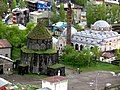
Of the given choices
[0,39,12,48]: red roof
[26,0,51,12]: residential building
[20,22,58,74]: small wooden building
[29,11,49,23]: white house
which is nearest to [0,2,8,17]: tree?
[29,11,49,23]: white house

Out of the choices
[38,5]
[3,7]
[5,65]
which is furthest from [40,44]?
[38,5]

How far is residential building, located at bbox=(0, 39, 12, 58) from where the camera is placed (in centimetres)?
6362

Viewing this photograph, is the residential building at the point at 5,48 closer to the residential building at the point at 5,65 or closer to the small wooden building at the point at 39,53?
the small wooden building at the point at 39,53

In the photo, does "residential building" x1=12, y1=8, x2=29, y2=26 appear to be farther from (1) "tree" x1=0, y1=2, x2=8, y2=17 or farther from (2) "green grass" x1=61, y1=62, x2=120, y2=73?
(2) "green grass" x1=61, y1=62, x2=120, y2=73

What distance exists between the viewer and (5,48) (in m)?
63.9

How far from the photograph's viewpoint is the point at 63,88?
51.0 meters

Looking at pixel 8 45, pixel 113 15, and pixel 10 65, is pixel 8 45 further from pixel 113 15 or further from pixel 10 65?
pixel 113 15

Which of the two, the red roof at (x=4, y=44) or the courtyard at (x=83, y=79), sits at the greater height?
the red roof at (x=4, y=44)

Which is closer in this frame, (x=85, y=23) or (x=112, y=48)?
(x=112, y=48)

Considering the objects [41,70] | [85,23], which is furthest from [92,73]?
[85,23]

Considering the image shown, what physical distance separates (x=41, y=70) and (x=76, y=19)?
38.0 meters

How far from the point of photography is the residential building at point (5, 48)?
63.6 metres

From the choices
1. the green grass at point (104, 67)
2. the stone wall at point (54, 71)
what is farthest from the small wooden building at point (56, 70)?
the green grass at point (104, 67)

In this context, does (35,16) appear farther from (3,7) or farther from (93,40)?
(93,40)
